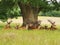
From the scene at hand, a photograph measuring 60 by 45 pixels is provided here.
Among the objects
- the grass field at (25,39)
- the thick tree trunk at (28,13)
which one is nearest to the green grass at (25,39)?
the grass field at (25,39)

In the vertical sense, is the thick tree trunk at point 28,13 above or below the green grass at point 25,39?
below

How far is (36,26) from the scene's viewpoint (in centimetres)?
2895

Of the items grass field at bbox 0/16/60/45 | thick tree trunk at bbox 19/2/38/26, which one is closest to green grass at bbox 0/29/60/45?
grass field at bbox 0/16/60/45

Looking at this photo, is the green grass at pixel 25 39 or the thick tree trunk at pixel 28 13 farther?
the thick tree trunk at pixel 28 13

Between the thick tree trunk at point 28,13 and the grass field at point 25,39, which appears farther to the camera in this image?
the thick tree trunk at point 28,13

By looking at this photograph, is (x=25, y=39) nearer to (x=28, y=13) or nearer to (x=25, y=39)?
(x=25, y=39)

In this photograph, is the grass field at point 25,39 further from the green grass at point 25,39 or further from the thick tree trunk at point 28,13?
the thick tree trunk at point 28,13

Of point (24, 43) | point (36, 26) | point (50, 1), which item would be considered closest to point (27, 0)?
point (36, 26)

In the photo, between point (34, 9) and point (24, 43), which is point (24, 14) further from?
point (24, 43)

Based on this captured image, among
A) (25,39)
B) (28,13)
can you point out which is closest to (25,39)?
(25,39)

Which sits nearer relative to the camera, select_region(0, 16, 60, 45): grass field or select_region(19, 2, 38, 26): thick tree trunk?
select_region(0, 16, 60, 45): grass field

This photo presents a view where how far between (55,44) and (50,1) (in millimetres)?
21354

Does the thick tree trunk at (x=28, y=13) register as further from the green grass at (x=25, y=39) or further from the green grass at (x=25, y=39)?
the green grass at (x=25, y=39)

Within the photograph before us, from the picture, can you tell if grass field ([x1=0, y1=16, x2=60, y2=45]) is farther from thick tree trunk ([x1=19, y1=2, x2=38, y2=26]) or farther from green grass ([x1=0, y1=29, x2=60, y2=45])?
thick tree trunk ([x1=19, y1=2, x2=38, y2=26])
